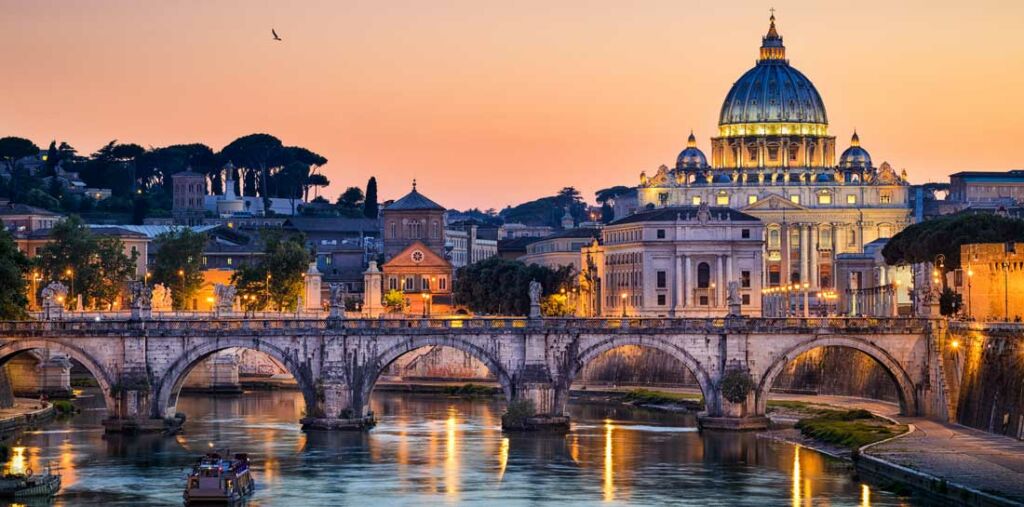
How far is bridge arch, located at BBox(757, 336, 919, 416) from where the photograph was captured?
107 m

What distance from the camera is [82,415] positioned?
11875cm

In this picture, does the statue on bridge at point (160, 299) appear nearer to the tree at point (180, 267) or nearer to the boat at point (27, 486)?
the tree at point (180, 267)

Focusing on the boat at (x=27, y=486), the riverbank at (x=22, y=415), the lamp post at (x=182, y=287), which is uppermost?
the lamp post at (x=182, y=287)

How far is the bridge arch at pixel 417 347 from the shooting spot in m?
109

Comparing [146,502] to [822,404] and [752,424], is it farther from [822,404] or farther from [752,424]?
[822,404]

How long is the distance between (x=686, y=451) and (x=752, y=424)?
273 inches

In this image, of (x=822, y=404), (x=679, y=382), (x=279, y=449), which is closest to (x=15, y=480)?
(x=279, y=449)

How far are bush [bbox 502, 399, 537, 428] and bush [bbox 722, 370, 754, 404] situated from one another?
8.81 m

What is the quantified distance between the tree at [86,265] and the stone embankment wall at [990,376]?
73.2 metres

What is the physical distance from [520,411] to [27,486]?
29189 millimetres

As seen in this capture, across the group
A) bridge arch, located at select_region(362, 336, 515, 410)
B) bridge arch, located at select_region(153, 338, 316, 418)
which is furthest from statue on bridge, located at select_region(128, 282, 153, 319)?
bridge arch, located at select_region(362, 336, 515, 410)

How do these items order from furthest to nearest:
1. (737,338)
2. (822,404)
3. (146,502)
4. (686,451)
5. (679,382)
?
(679,382) < (822,404) < (737,338) < (686,451) < (146,502)

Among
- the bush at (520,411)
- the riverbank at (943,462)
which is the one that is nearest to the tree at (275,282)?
the bush at (520,411)

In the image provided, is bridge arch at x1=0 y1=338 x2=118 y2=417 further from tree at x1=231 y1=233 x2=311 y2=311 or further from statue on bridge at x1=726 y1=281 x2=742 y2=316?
tree at x1=231 y1=233 x2=311 y2=311
